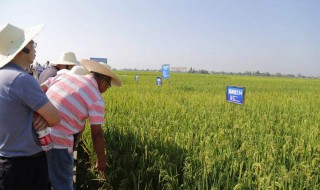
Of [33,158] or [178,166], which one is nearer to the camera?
[33,158]

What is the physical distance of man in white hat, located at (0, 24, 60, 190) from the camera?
69.4 inches

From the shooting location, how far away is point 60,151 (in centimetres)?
235

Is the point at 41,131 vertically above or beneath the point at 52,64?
beneath

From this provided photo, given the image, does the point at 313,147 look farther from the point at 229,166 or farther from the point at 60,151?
the point at 60,151

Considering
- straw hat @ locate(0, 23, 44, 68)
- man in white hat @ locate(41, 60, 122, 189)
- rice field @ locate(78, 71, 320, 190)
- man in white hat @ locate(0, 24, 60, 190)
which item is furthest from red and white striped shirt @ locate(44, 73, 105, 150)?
rice field @ locate(78, 71, 320, 190)

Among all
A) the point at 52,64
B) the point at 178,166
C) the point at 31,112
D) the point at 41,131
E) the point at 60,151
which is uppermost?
the point at 52,64

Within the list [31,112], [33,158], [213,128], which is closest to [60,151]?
[33,158]

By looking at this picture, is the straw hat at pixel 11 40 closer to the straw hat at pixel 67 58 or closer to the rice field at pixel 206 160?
the rice field at pixel 206 160

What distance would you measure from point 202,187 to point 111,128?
223 cm

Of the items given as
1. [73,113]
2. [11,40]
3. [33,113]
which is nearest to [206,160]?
[73,113]

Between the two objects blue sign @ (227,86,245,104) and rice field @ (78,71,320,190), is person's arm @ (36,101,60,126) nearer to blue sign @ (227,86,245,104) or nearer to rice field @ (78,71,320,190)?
rice field @ (78,71,320,190)

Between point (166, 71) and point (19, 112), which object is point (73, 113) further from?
point (166, 71)

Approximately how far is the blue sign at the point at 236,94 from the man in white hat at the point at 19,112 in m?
3.92

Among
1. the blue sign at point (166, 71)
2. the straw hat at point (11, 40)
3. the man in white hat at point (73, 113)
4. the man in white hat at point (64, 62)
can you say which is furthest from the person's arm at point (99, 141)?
the blue sign at point (166, 71)
